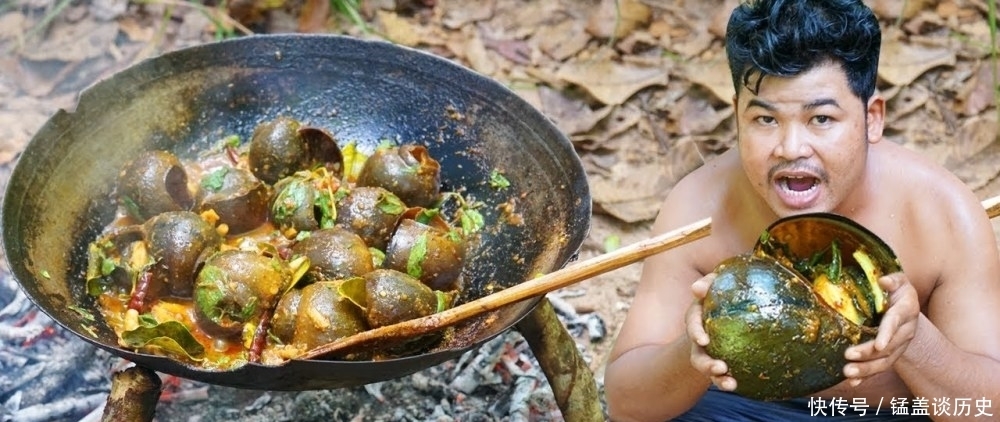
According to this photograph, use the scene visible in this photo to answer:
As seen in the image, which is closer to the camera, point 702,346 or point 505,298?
point 702,346

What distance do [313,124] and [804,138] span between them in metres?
1.83

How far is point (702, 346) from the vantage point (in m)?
1.92

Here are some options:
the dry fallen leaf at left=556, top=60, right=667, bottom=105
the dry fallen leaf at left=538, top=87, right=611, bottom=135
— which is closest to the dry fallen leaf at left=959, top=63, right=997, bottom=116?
the dry fallen leaf at left=556, top=60, right=667, bottom=105

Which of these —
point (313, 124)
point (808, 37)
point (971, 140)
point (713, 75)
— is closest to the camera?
point (808, 37)

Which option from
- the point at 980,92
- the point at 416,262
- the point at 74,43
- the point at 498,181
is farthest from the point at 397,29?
the point at 980,92

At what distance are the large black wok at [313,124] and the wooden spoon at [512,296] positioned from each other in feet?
0.25

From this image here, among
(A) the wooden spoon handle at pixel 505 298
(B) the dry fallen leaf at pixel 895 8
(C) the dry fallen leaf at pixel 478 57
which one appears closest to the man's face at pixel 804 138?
(A) the wooden spoon handle at pixel 505 298

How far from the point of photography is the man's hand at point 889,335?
184 centimetres

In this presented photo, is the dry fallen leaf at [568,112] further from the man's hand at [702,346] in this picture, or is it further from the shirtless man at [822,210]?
the man's hand at [702,346]

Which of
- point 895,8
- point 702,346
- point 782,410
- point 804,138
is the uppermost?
point 804,138

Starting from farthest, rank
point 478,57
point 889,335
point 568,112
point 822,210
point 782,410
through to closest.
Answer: point 478,57 → point 568,112 → point 782,410 → point 822,210 → point 889,335

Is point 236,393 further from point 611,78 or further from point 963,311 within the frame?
point 611,78

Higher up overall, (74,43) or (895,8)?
(895,8)

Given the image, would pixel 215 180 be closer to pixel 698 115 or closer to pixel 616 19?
pixel 698 115
